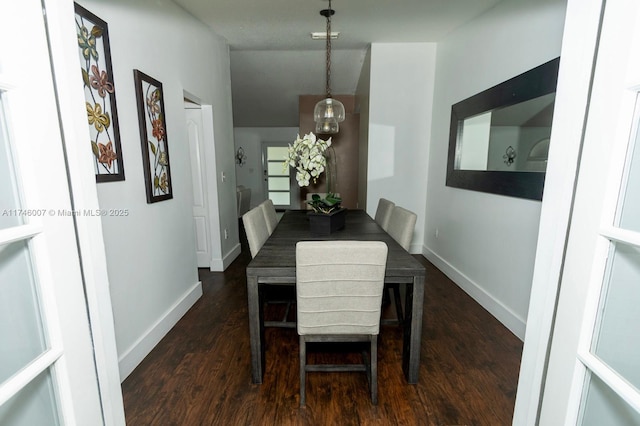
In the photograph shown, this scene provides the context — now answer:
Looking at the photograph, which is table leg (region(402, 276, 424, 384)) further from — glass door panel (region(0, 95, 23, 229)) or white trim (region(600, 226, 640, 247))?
glass door panel (region(0, 95, 23, 229))

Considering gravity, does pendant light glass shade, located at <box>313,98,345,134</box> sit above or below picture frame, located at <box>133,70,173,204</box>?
above

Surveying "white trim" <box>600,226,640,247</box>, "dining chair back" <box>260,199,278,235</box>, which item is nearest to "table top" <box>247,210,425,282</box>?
"dining chair back" <box>260,199,278,235</box>

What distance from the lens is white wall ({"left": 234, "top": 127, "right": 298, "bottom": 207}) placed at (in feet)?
26.0

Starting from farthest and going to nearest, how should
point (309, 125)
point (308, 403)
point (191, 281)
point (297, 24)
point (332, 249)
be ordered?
point (309, 125) → point (297, 24) → point (191, 281) → point (308, 403) → point (332, 249)

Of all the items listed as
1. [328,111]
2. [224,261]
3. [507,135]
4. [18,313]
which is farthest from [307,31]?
[18,313]

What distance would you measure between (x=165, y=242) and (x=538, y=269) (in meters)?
2.39

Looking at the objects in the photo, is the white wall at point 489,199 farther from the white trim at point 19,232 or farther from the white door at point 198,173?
the white door at point 198,173

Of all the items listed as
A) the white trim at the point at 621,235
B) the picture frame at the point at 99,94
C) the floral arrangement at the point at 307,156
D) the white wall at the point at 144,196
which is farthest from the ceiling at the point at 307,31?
the white trim at the point at 621,235

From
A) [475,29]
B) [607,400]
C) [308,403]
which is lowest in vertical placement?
[308,403]

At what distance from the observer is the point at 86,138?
0.79 m

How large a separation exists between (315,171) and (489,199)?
164 cm

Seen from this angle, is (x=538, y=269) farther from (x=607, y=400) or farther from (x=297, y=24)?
(x=297, y=24)

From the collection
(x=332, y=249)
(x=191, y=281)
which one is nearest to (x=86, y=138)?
(x=332, y=249)

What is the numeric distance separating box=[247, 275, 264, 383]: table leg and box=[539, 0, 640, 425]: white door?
1.33 metres
